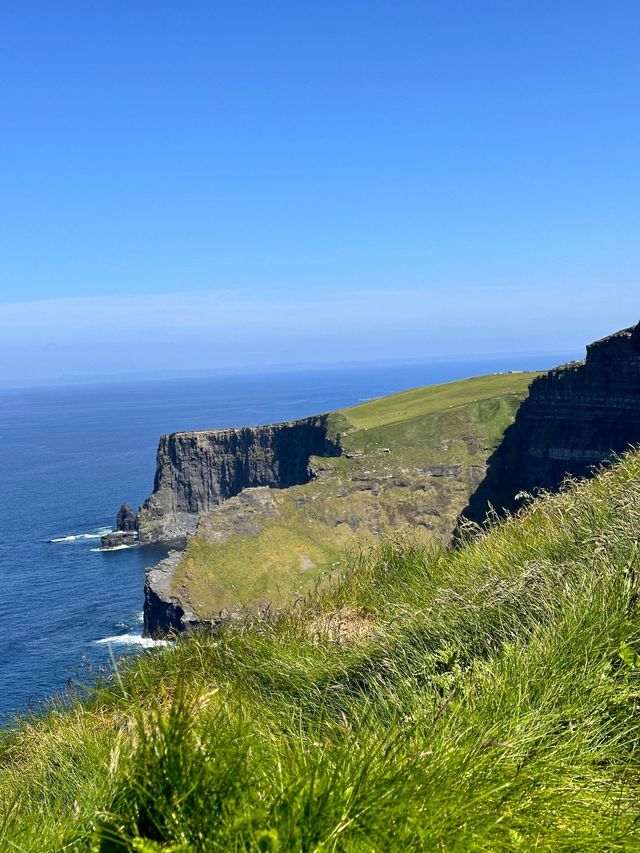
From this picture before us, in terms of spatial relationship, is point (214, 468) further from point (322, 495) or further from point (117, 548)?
point (322, 495)

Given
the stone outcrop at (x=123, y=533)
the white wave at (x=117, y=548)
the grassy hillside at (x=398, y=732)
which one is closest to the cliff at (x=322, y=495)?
the stone outcrop at (x=123, y=533)

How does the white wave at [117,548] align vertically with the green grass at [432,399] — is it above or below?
below

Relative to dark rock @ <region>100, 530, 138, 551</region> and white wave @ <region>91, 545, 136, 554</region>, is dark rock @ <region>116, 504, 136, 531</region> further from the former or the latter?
white wave @ <region>91, 545, 136, 554</region>

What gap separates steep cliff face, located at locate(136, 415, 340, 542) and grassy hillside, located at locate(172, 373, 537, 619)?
84.3ft

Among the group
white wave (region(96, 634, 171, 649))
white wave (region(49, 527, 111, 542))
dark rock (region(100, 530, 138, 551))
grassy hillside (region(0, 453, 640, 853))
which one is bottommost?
white wave (region(96, 634, 171, 649))

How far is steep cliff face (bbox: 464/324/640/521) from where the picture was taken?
90812 mm

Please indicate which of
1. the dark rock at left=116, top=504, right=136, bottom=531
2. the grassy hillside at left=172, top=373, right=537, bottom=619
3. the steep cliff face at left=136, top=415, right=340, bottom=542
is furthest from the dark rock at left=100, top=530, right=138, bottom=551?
the grassy hillside at left=172, top=373, right=537, bottom=619

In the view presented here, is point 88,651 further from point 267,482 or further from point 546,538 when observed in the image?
point 267,482

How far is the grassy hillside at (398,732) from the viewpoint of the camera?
12.2 feet

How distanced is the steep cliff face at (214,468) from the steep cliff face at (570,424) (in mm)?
52054

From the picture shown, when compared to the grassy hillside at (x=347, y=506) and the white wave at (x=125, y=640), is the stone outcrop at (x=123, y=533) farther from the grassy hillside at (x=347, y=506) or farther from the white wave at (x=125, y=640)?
the white wave at (x=125, y=640)

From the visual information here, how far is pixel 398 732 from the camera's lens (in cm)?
414

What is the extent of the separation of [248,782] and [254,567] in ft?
304

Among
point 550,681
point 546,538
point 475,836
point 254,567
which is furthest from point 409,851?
point 254,567
